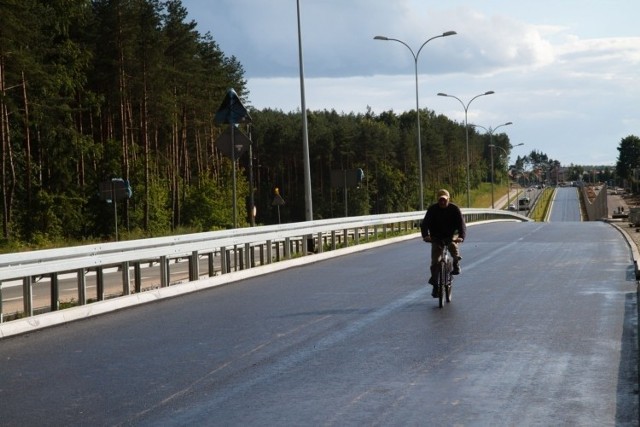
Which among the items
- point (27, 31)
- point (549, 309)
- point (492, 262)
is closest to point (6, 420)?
point (549, 309)

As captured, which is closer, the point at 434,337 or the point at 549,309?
the point at 434,337

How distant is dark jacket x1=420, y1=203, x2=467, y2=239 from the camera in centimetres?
1473

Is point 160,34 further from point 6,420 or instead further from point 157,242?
point 6,420

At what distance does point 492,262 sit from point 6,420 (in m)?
16.5

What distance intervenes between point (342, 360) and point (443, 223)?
18.5 ft

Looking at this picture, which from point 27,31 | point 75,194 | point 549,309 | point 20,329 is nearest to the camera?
point 20,329

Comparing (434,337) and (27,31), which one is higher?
(27,31)

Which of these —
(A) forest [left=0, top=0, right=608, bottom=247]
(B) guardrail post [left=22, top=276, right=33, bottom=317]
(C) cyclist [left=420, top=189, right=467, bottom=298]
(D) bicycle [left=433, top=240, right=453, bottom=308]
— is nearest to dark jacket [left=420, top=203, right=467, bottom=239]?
(C) cyclist [left=420, top=189, right=467, bottom=298]

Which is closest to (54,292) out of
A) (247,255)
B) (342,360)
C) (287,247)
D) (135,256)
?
(135,256)

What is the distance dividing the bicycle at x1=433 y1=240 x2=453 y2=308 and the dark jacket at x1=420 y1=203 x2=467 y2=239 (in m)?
0.14

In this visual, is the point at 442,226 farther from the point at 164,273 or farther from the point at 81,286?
the point at 81,286

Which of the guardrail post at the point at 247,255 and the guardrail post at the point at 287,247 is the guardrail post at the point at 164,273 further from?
the guardrail post at the point at 287,247

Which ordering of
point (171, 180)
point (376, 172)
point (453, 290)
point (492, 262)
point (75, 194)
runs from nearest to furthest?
point (453, 290) → point (492, 262) → point (75, 194) → point (171, 180) → point (376, 172)

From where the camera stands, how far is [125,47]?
60.0m
